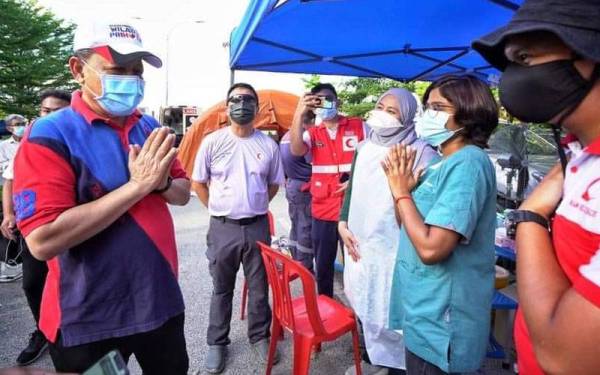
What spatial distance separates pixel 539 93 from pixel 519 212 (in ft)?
0.86

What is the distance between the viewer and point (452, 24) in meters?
3.04

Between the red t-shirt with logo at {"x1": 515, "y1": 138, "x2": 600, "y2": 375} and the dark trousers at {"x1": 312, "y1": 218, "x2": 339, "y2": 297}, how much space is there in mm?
2612

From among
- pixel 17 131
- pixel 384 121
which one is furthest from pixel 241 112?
pixel 17 131

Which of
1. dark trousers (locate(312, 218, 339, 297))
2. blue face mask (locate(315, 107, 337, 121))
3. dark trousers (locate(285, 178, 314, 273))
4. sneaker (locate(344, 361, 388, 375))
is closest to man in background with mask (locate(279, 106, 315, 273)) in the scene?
dark trousers (locate(285, 178, 314, 273))

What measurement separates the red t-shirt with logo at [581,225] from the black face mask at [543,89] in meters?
0.10

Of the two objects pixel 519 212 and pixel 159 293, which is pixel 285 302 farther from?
pixel 519 212

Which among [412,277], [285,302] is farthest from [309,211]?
[412,277]

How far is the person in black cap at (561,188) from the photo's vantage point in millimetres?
703

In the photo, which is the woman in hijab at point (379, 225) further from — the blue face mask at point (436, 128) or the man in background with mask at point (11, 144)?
the man in background with mask at point (11, 144)

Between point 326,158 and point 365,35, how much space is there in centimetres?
108

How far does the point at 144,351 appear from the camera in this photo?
5.20 feet

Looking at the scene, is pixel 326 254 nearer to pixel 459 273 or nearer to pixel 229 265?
pixel 229 265

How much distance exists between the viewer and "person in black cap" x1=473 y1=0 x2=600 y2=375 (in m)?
0.70

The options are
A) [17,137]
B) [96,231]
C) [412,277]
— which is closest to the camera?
[96,231]
